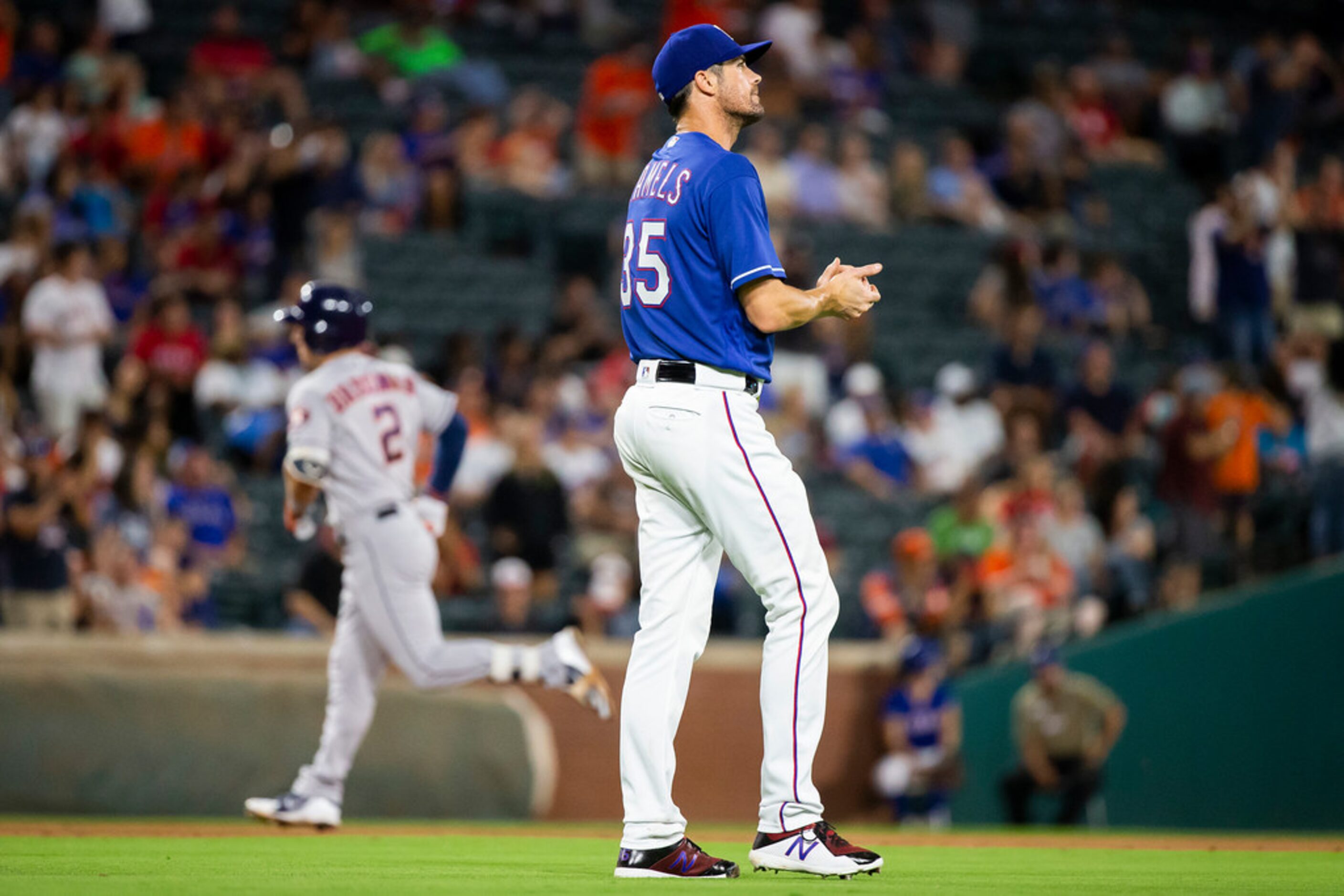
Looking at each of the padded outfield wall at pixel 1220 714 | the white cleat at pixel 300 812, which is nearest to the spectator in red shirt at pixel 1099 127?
the padded outfield wall at pixel 1220 714

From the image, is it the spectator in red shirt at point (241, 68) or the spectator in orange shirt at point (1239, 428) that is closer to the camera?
the spectator in orange shirt at point (1239, 428)

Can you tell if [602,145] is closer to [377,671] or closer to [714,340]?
[377,671]

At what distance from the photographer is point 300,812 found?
761 centimetres

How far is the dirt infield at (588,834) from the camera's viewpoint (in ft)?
25.7

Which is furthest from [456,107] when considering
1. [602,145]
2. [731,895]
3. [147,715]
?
[731,895]

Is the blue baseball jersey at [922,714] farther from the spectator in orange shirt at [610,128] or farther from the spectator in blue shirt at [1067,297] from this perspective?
the spectator in orange shirt at [610,128]

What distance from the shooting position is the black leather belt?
17.6 ft

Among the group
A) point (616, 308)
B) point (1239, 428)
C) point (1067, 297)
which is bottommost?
point (1239, 428)

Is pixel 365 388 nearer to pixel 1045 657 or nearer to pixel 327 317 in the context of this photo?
pixel 327 317

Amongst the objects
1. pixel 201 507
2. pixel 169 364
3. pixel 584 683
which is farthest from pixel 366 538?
pixel 169 364

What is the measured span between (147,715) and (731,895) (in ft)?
19.7

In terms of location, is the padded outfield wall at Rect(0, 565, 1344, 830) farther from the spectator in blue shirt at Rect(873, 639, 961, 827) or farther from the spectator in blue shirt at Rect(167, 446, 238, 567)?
the spectator in blue shirt at Rect(167, 446, 238, 567)

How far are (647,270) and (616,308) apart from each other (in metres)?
11.0

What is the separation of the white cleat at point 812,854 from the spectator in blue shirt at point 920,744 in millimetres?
6837
